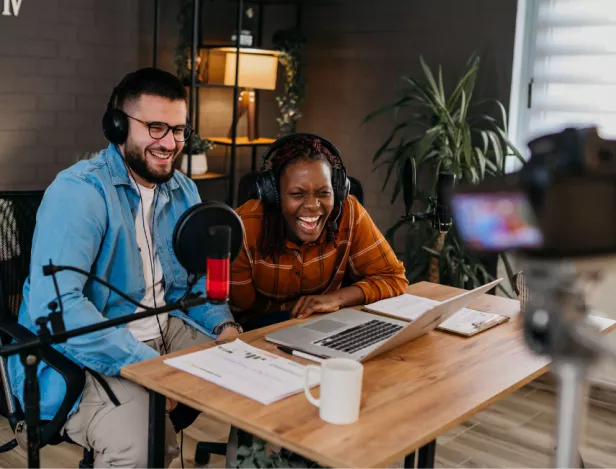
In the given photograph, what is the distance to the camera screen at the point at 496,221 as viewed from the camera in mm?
876

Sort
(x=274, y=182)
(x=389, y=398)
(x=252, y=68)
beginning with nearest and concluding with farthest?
1. (x=389, y=398)
2. (x=274, y=182)
3. (x=252, y=68)

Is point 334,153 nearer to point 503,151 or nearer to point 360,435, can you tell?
point 360,435

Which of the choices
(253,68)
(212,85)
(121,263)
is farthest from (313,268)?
(253,68)

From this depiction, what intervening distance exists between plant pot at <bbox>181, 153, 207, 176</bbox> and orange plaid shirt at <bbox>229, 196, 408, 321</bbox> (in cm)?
199

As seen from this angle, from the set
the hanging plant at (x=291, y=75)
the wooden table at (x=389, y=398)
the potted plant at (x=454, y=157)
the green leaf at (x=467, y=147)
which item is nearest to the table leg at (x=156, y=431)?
the wooden table at (x=389, y=398)

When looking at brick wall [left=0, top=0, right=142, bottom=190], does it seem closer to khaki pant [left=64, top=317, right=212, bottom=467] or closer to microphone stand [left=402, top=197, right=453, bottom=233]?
khaki pant [left=64, top=317, right=212, bottom=467]

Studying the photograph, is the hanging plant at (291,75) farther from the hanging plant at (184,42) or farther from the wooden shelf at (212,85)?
the hanging plant at (184,42)

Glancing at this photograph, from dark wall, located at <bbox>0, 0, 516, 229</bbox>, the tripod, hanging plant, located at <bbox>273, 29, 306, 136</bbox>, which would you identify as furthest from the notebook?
hanging plant, located at <bbox>273, 29, 306, 136</bbox>

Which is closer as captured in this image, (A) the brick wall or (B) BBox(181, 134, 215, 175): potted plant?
(A) the brick wall

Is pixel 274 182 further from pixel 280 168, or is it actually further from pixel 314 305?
pixel 314 305

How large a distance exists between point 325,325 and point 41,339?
0.84 meters

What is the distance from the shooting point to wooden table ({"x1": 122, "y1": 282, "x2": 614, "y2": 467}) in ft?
4.15

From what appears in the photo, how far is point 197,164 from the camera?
4.22 metres

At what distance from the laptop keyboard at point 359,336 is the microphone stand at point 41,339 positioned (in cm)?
54
